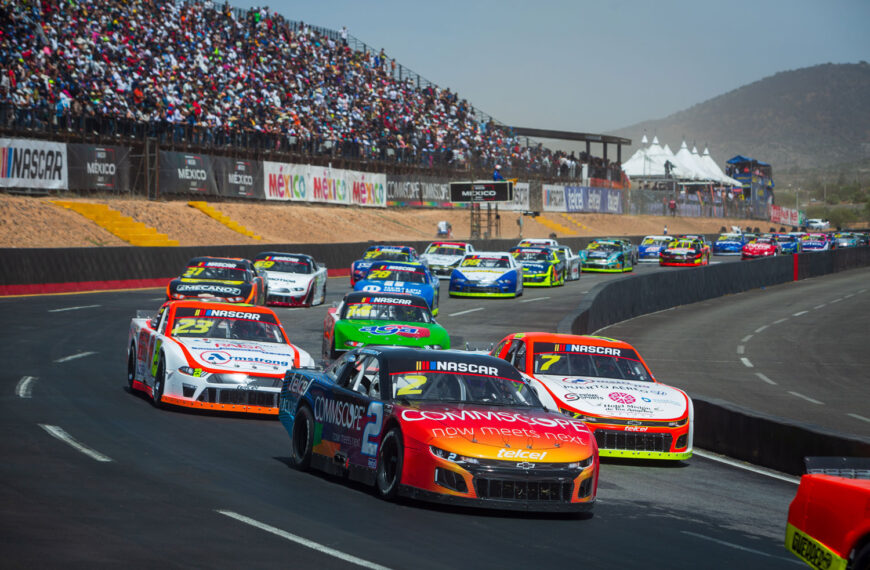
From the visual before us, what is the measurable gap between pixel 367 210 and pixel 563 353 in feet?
155

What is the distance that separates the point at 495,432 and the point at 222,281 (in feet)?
56.7

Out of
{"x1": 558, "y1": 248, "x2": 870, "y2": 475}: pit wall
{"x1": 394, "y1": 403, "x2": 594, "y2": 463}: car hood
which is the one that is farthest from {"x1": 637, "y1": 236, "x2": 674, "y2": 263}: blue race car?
{"x1": 394, "y1": 403, "x2": 594, "y2": 463}: car hood

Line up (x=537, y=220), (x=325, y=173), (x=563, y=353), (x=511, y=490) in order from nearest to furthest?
(x=511, y=490)
(x=563, y=353)
(x=325, y=173)
(x=537, y=220)

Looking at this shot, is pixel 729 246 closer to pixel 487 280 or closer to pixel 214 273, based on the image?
pixel 487 280

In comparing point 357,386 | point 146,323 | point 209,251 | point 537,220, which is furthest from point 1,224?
point 537,220

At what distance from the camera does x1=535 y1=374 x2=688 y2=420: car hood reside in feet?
38.9

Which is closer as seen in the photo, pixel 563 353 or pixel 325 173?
pixel 563 353

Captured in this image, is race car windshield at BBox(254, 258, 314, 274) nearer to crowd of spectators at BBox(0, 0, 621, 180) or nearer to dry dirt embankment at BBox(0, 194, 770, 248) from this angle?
dry dirt embankment at BBox(0, 194, 770, 248)

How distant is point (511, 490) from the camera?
853 centimetres

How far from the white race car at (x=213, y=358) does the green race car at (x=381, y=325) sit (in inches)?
111

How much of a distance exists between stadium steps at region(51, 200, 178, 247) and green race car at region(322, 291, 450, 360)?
79.3 feet

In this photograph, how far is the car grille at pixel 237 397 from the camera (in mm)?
13266

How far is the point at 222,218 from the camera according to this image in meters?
48.6

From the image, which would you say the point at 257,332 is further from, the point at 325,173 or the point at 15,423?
the point at 325,173
